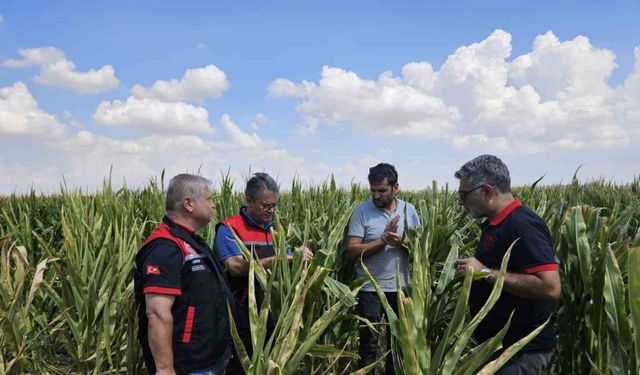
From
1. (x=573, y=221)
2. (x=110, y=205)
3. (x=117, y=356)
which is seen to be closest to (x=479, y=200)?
(x=573, y=221)

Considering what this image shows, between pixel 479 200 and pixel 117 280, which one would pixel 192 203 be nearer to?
pixel 117 280

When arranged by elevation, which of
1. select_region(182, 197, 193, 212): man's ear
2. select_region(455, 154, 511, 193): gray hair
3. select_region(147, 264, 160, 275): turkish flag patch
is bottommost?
select_region(147, 264, 160, 275): turkish flag patch

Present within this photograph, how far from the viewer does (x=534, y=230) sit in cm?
228

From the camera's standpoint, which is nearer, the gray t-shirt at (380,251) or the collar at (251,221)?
the collar at (251,221)

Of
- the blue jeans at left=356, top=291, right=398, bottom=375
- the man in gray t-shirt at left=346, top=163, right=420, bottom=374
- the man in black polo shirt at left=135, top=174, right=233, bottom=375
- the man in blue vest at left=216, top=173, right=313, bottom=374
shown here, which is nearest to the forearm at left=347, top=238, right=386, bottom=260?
the man in gray t-shirt at left=346, top=163, right=420, bottom=374

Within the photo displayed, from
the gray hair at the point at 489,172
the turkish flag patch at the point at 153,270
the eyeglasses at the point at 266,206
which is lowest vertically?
the turkish flag patch at the point at 153,270

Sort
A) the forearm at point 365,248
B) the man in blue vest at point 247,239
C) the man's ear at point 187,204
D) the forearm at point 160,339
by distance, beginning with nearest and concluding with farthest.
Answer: the forearm at point 160,339
the man's ear at point 187,204
the man in blue vest at point 247,239
the forearm at point 365,248

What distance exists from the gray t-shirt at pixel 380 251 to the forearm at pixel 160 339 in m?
1.68

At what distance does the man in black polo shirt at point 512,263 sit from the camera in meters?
2.22

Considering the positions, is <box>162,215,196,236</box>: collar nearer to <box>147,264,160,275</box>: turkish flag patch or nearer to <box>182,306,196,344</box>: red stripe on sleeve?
<box>147,264,160,275</box>: turkish flag patch

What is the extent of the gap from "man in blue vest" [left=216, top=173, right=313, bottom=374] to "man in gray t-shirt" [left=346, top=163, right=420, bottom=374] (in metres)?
0.73

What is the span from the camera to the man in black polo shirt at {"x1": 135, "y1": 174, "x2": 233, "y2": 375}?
209 centimetres

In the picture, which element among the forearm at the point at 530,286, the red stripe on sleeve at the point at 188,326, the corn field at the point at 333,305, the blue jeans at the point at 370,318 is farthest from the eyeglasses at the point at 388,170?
the red stripe on sleeve at the point at 188,326

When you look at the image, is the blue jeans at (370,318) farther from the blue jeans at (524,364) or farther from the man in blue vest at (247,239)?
the blue jeans at (524,364)
